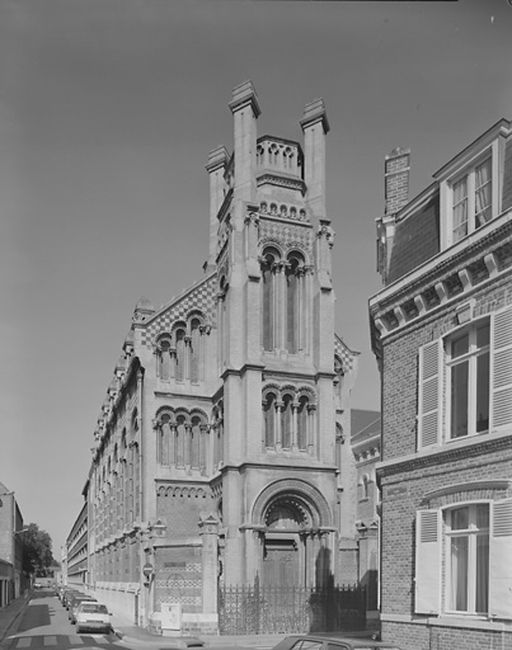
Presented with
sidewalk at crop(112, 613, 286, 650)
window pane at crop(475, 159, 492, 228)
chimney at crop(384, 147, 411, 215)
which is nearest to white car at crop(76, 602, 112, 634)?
sidewalk at crop(112, 613, 286, 650)

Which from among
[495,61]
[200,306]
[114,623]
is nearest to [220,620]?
[114,623]

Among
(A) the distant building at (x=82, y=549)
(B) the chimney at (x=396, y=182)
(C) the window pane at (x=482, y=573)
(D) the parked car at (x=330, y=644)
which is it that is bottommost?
(A) the distant building at (x=82, y=549)

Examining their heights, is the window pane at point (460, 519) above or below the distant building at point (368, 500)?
above

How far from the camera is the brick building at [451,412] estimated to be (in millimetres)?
12914

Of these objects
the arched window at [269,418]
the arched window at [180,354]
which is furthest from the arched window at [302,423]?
the arched window at [180,354]

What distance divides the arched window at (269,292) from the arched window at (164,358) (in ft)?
16.9

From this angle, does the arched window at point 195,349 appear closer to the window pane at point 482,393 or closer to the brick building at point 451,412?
the brick building at point 451,412

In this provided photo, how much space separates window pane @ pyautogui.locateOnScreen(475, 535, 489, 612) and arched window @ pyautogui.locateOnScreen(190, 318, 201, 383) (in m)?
27.4

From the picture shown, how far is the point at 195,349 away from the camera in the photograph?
4022 centimetres

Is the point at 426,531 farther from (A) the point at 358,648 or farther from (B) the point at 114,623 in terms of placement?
(B) the point at 114,623

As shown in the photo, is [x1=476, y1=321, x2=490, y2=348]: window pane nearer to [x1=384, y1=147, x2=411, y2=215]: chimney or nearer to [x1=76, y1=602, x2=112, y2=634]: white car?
[x1=384, y1=147, x2=411, y2=215]: chimney

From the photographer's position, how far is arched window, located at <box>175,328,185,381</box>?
39.8 meters

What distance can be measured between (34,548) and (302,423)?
115991mm

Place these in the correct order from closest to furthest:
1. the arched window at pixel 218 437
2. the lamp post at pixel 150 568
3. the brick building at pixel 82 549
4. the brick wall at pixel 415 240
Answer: the brick wall at pixel 415 240
the lamp post at pixel 150 568
the arched window at pixel 218 437
the brick building at pixel 82 549
